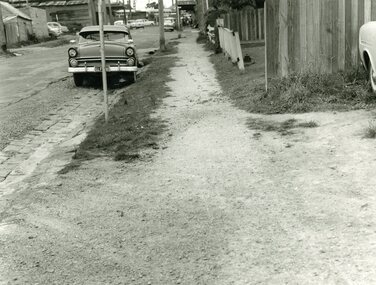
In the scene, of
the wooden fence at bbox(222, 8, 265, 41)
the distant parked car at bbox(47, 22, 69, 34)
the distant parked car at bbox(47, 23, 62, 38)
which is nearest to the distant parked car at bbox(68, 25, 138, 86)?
the wooden fence at bbox(222, 8, 265, 41)

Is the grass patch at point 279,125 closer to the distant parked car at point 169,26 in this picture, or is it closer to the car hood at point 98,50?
the car hood at point 98,50

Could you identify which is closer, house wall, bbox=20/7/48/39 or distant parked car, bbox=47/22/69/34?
house wall, bbox=20/7/48/39

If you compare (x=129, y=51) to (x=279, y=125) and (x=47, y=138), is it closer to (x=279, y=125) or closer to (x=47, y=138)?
(x=47, y=138)

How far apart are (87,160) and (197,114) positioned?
9.76 feet

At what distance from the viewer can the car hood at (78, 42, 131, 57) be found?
1517 centimetres

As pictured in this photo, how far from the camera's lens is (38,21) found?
53094mm

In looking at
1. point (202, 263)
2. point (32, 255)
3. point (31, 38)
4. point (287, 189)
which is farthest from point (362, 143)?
point (31, 38)

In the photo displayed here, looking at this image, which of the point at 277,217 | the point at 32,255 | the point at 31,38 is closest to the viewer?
the point at 32,255

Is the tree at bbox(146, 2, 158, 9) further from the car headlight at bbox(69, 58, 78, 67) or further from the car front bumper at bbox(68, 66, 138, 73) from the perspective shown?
the car front bumper at bbox(68, 66, 138, 73)

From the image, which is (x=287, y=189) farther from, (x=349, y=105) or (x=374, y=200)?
(x=349, y=105)

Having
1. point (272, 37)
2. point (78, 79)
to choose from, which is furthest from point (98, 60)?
point (272, 37)

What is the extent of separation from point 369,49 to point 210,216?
4.60 m

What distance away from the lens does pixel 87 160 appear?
23.2 ft

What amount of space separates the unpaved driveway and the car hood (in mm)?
8106
